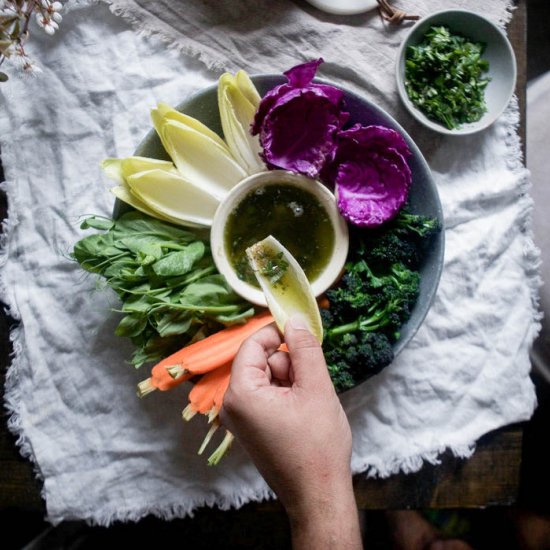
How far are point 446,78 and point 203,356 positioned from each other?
861 millimetres

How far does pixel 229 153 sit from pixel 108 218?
356 millimetres

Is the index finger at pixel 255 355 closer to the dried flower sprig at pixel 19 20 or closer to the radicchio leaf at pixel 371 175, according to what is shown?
the radicchio leaf at pixel 371 175

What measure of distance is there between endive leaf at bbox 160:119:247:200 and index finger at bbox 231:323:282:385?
371mm

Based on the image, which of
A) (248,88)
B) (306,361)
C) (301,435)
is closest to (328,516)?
(301,435)

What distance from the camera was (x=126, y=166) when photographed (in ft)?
4.48

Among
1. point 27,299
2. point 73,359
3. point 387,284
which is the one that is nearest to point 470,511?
point 387,284

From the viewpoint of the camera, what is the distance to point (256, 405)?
112 cm

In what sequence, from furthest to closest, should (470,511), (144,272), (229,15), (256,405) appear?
(470,511) < (229,15) < (144,272) < (256,405)

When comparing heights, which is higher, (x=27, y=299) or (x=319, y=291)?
(x=319, y=291)

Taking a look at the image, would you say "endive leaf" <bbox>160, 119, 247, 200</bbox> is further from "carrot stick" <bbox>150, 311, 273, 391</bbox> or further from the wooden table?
the wooden table

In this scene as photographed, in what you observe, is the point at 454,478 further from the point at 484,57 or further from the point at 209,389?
the point at 484,57

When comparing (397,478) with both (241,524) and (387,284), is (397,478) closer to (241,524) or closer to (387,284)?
(387,284)

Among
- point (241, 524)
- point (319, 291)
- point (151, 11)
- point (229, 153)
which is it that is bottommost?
point (241, 524)

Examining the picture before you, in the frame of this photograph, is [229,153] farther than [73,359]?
No
